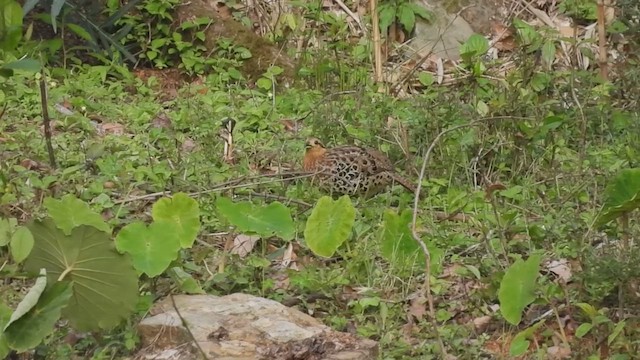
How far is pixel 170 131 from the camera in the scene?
19.0 feet

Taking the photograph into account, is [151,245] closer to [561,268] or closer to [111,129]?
[561,268]

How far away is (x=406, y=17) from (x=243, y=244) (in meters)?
3.35

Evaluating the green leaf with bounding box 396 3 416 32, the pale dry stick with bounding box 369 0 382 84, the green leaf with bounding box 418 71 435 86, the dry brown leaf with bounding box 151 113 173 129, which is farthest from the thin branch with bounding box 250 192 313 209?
the green leaf with bounding box 396 3 416 32

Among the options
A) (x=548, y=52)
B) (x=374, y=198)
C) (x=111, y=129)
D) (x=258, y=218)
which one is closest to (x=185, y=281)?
(x=258, y=218)

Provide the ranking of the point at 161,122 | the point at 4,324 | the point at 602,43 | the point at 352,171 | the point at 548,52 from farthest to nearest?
the point at 548,52 → the point at 602,43 → the point at 161,122 → the point at 352,171 → the point at 4,324

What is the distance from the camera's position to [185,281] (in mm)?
3980

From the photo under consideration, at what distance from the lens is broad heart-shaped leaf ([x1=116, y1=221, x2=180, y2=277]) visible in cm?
376

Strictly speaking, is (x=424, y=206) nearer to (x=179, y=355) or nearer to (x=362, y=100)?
(x=362, y=100)

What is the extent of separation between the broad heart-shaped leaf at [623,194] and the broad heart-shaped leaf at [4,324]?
2046 millimetres

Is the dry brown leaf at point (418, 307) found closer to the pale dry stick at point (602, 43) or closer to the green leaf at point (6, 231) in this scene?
the green leaf at point (6, 231)

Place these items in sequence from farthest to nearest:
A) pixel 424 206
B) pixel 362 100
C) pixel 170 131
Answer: pixel 362 100 → pixel 170 131 → pixel 424 206

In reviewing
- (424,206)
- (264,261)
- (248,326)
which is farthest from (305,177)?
(248,326)

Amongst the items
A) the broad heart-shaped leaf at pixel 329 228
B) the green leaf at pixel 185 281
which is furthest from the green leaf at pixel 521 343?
the green leaf at pixel 185 281

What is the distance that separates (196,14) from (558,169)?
2.80 metres
